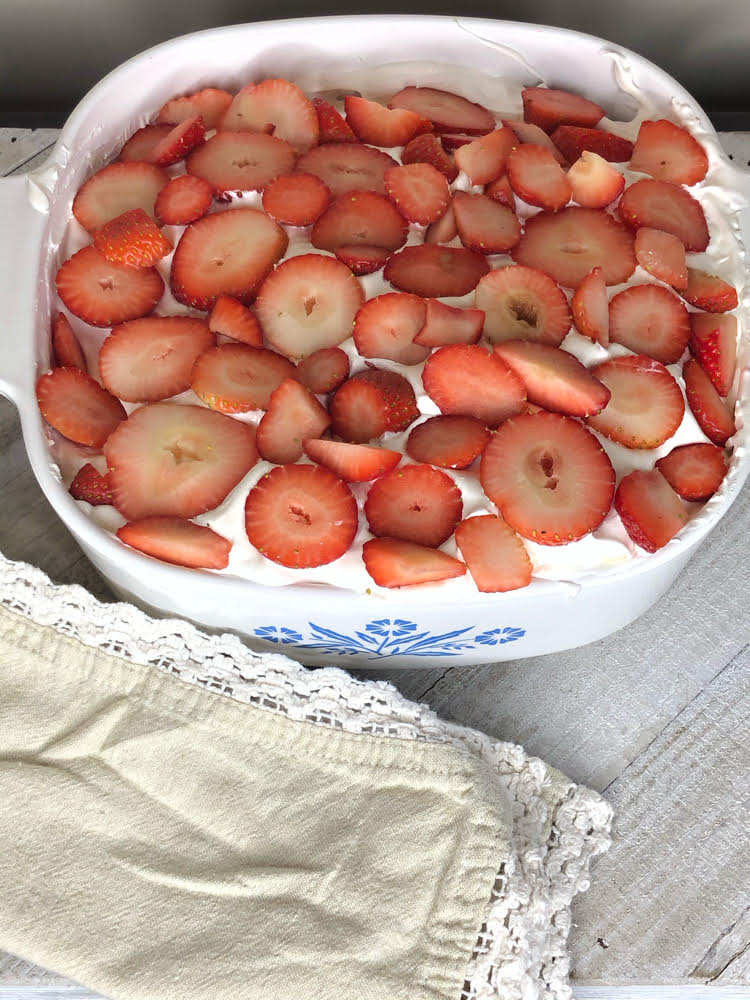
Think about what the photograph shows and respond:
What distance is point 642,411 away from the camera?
3.51 feet

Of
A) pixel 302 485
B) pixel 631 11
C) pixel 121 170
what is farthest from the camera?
pixel 631 11

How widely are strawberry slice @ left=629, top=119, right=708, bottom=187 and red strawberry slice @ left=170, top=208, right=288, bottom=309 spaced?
1.33ft

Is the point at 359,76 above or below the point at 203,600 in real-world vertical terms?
above

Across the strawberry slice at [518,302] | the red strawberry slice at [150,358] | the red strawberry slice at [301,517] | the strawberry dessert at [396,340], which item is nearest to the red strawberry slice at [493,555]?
the strawberry dessert at [396,340]

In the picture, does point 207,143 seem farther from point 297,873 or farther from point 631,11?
point 297,873

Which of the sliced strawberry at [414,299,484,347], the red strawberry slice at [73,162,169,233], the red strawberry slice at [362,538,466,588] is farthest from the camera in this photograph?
the red strawberry slice at [73,162,169,233]

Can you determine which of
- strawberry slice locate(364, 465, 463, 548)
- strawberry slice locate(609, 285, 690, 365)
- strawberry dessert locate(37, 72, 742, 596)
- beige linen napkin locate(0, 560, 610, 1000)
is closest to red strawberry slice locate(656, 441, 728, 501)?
strawberry dessert locate(37, 72, 742, 596)

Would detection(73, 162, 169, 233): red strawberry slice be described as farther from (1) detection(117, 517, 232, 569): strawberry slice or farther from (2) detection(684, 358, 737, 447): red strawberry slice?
(2) detection(684, 358, 737, 447): red strawberry slice

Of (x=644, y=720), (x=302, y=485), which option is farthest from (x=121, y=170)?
(x=644, y=720)

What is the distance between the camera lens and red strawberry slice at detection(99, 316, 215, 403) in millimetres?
1096

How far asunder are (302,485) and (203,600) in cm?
15

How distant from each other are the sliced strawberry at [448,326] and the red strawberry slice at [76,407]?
1.01ft

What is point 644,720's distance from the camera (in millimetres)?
1224

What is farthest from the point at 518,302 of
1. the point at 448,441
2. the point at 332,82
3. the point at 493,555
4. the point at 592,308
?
the point at 332,82
